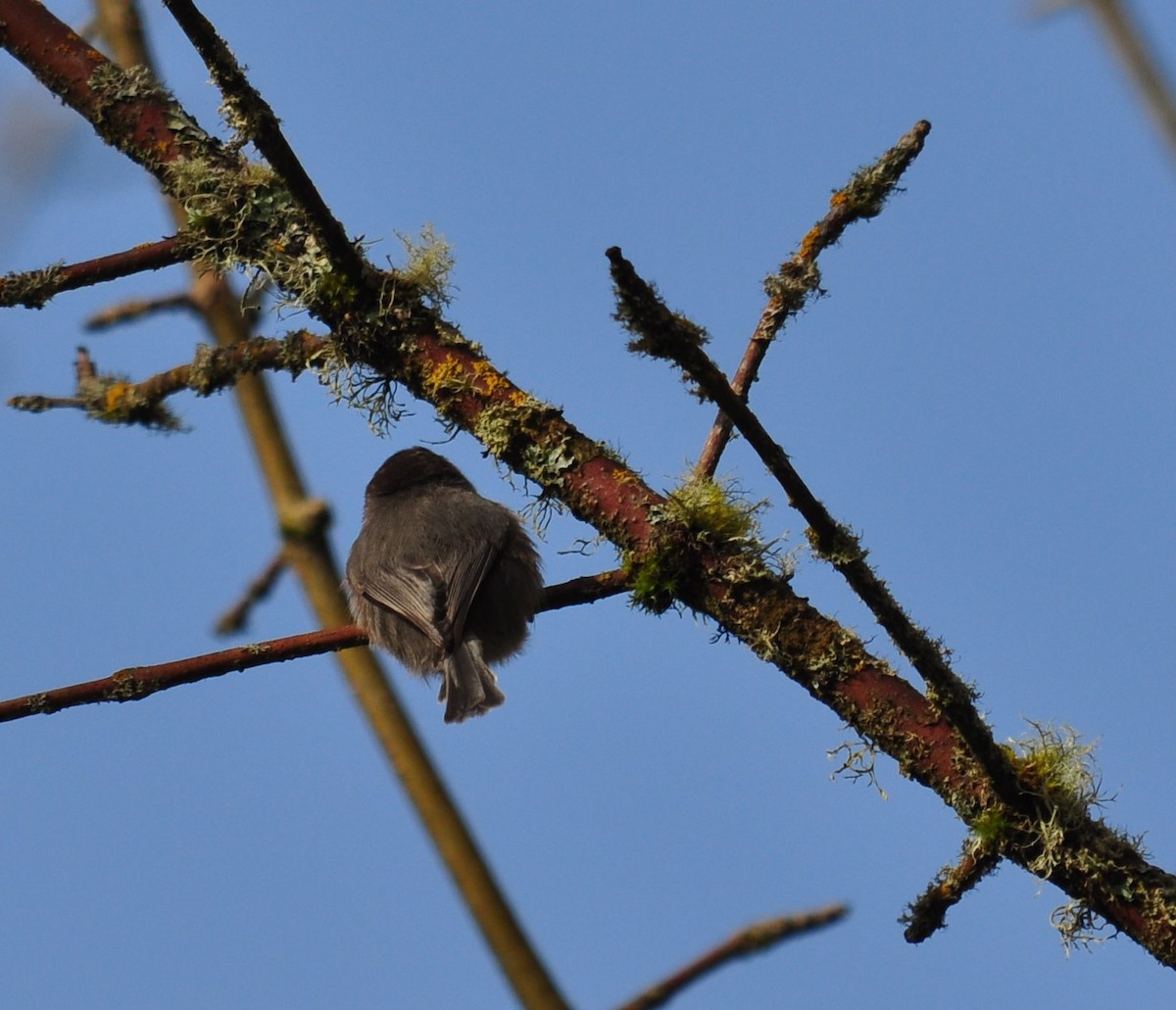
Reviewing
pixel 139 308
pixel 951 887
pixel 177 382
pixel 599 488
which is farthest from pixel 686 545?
pixel 139 308

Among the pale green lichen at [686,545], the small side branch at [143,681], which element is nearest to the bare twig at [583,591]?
the pale green lichen at [686,545]

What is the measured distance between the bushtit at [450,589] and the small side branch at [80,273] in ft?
5.21

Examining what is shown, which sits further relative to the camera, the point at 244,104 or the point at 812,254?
the point at 812,254

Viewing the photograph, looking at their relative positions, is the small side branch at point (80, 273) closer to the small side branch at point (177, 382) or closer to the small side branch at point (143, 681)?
the small side branch at point (177, 382)

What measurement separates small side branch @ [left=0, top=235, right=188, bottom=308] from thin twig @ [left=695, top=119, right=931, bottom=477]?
1.59 m

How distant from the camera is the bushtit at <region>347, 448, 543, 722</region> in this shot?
512cm

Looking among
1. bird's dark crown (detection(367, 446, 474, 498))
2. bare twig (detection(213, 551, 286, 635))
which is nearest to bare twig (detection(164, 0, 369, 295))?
bare twig (detection(213, 551, 286, 635))

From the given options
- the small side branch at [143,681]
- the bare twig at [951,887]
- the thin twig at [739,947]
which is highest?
the small side branch at [143,681]

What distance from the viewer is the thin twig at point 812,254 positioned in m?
3.71

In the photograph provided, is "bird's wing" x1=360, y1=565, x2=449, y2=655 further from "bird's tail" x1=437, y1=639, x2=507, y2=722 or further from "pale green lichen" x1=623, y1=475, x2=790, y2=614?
"pale green lichen" x1=623, y1=475, x2=790, y2=614

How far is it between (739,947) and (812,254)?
179 centimetres

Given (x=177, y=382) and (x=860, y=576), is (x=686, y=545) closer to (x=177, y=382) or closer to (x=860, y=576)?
(x=860, y=576)

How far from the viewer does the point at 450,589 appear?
5.21 meters

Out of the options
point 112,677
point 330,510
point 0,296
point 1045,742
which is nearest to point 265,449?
point 330,510
